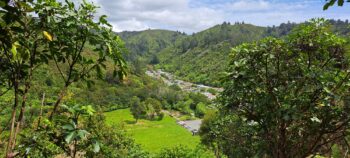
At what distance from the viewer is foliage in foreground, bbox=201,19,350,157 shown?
5559 millimetres

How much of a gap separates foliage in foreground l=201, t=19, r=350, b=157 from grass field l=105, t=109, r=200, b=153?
63.3m

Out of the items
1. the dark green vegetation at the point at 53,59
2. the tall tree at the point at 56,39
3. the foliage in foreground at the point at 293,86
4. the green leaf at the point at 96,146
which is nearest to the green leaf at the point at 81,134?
the dark green vegetation at the point at 53,59

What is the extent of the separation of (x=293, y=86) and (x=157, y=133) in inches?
3155

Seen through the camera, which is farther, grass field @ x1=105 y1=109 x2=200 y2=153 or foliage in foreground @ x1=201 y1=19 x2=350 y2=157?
grass field @ x1=105 y1=109 x2=200 y2=153

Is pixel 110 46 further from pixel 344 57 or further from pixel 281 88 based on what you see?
pixel 344 57

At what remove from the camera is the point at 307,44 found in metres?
6.12

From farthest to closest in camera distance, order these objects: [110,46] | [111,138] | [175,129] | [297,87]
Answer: [175,129], [111,138], [297,87], [110,46]

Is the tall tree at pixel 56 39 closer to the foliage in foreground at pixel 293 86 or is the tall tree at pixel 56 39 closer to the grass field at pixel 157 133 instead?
the foliage in foreground at pixel 293 86

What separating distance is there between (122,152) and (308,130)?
21.8 meters

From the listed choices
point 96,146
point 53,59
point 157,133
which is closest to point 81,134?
point 96,146

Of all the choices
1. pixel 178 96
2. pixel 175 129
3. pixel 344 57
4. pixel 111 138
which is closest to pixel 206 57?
pixel 178 96

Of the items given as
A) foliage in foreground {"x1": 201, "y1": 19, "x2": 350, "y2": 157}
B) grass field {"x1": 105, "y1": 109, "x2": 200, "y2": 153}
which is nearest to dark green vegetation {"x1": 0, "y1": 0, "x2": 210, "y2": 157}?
foliage in foreground {"x1": 201, "y1": 19, "x2": 350, "y2": 157}

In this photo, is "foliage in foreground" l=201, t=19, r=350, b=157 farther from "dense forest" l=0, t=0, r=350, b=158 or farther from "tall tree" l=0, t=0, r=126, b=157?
"tall tree" l=0, t=0, r=126, b=157

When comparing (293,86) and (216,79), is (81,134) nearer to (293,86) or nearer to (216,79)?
(293,86)
